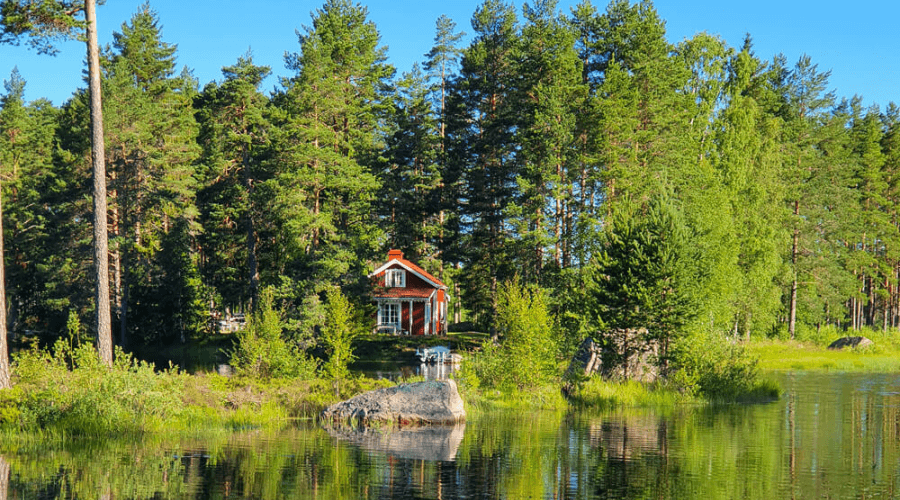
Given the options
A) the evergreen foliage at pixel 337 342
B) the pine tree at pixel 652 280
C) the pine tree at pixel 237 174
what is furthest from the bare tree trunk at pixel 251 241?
the pine tree at pixel 652 280

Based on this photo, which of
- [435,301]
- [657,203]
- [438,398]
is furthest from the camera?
[435,301]

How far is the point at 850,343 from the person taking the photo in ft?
178

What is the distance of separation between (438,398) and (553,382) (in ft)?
21.3

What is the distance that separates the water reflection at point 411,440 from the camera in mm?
17125

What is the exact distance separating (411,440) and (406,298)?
41646mm

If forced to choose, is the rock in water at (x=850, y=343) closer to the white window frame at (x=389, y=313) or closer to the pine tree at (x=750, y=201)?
the pine tree at (x=750, y=201)

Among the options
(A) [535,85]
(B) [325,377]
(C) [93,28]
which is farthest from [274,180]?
(C) [93,28]

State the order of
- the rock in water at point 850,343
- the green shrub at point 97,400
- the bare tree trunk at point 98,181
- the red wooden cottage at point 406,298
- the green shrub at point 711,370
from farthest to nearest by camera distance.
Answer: the red wooden cottage at point 406,298 < the rock in water at point 850,343 < the green shrub at point 711,370 < the bare tree trunk at point 98,181 < the green shrub at point 97,400

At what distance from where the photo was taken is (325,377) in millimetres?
28531

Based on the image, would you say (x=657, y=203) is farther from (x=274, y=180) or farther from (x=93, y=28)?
(x=274, y=180)

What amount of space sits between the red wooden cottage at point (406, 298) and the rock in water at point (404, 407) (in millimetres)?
38603

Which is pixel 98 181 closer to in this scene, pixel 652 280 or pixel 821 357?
pixel 652 280

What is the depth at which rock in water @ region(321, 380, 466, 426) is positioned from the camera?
21.5 metres

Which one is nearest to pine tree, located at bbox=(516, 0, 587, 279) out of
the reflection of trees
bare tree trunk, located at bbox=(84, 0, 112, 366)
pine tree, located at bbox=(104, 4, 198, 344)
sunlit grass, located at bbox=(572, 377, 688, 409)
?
sunlit grass, located at bbox=(572, 377, 688, 409)
